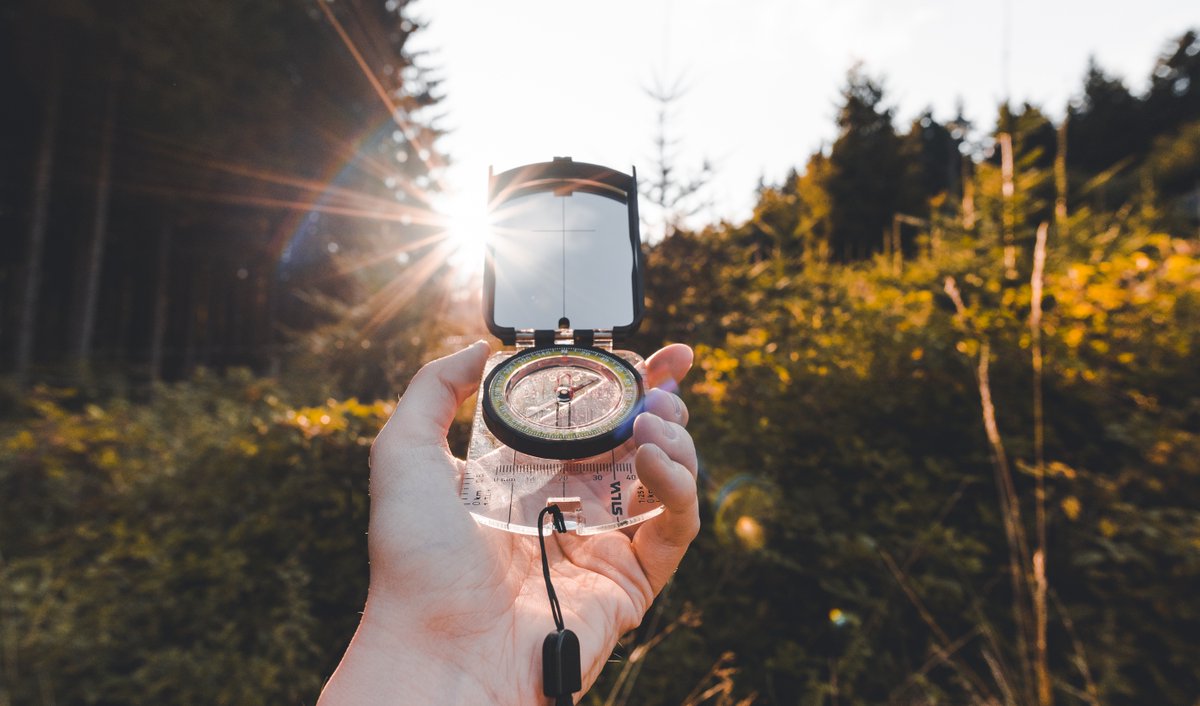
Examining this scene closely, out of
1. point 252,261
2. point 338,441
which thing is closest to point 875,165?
point 338,441

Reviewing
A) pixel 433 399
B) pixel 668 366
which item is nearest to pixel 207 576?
pixel 433 399

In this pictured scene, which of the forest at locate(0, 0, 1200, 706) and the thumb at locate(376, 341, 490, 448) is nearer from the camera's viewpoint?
the thumb at locate(376, 341, 490, 448)

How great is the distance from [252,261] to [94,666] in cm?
1561

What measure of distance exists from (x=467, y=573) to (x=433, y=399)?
15.0 inches

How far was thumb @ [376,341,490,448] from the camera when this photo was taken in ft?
3.79

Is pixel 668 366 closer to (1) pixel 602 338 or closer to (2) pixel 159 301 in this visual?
(1) pixel 602 338

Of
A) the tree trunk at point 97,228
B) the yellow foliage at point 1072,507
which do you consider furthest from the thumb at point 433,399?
the tree trunk at point 97,228

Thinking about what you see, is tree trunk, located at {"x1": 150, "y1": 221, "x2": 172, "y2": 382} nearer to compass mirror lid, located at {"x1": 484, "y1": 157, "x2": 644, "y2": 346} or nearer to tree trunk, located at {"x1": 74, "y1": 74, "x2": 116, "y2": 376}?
tree trunk, located at {"x1": 74, "y1": 74, "x2": 116, "y2": 376}

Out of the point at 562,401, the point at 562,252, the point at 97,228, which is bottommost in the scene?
the point at 562,401

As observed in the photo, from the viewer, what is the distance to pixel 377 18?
44.3 feet

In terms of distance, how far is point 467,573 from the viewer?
3.52 feet

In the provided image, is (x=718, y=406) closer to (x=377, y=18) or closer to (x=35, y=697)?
(x=35, y=697)

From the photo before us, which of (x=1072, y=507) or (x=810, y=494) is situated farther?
(x=810, y=494)

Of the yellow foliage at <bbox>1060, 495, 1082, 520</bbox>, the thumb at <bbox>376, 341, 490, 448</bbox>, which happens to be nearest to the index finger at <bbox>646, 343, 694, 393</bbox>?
the thumb at <bbox>376, 341, 490, 448</bbox>
